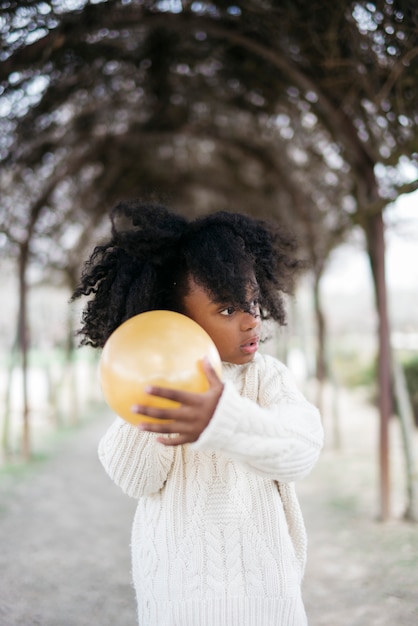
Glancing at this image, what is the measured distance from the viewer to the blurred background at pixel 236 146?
3326mm

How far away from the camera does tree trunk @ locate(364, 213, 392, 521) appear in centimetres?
405

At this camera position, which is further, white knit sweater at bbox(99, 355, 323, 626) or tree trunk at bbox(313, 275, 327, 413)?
tree trunk at bbox(313, 275, 327, 413)

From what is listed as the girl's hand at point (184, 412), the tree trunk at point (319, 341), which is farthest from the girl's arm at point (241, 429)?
the tree trunk at point (319, 341)

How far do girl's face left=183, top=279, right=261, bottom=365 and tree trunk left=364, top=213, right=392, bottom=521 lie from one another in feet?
9.17

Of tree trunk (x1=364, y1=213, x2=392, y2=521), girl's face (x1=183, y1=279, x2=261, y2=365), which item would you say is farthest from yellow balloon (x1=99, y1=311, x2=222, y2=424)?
tree trunk (x1=364, y1=213, x2=392, y2=521)

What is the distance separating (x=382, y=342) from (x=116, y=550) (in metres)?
2.39

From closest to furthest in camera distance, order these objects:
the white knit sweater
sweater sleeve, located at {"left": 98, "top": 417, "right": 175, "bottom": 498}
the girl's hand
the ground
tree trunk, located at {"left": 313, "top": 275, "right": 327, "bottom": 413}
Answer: the girl's hand < the white knit sweater < sweater sleeve, located at {"left": 98, "top": 417, "right": 175, "bottom": 498} < the ground < tree trunk, located at {"left": 313, "top": 275, "right": 327, "bottom": 413}

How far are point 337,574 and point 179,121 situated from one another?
5222 millimetres

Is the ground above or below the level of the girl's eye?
below

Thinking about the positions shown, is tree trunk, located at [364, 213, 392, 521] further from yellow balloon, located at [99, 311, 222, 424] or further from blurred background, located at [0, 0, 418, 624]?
yellow balloon, located at [99, 311, 222, 424]

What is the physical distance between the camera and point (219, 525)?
1455 mm

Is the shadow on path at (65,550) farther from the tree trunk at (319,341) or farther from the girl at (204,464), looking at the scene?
the tree trunk at (319,341)

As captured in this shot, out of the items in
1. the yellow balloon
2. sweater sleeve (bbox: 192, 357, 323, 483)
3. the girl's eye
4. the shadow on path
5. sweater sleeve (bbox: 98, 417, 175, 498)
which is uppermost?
the girl's eye

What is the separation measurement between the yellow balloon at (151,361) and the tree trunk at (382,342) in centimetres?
307
